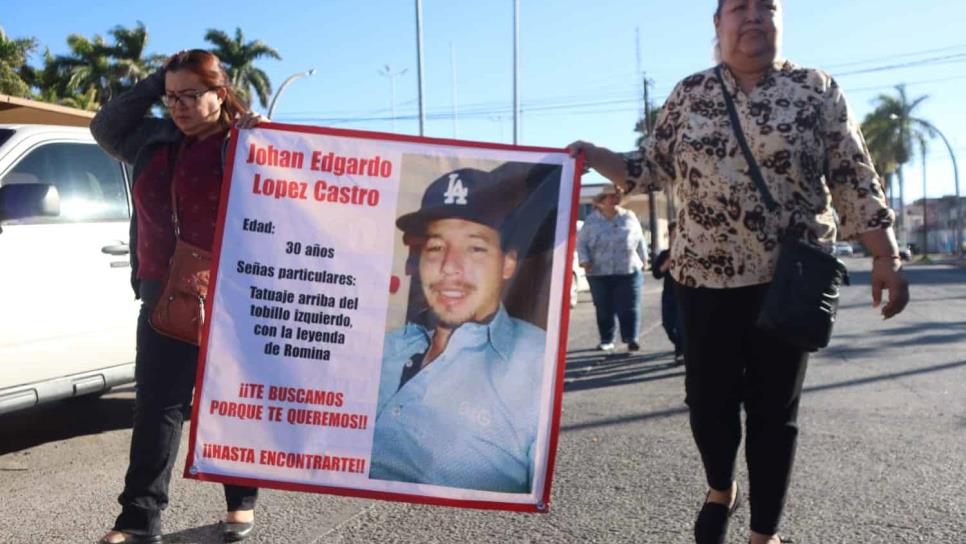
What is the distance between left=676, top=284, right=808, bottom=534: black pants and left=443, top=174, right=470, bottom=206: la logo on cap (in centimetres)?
80

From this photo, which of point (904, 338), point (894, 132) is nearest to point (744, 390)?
point (904, 338)

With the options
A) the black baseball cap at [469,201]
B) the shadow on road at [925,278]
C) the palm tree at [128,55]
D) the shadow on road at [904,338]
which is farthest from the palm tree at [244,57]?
the black baseball cap at [469,201]

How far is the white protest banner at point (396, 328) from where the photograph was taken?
3104 mm

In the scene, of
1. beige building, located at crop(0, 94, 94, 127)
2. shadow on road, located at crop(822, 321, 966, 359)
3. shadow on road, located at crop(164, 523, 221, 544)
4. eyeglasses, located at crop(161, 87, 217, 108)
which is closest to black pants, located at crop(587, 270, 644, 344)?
shadow on road, located at crop(822, 321, 966, 359)

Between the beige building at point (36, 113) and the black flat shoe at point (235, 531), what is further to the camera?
the beige building at point (36, 113)

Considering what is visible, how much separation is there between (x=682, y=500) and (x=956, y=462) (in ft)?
5.20

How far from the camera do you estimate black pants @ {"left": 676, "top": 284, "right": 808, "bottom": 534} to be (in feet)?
9.86

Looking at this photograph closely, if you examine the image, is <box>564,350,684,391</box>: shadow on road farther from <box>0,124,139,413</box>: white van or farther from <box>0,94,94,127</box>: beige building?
<box>0,94,94,127</box>: beige building

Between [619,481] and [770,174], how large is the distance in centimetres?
200

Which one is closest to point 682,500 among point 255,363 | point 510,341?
point 510,341

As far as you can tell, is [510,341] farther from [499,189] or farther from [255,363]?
[255,363]

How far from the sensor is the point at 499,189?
3189 mm

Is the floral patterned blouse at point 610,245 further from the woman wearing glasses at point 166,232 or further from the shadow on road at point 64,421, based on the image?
the woman wearing glasses at point 166,232

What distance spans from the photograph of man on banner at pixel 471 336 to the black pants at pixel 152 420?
0.80m
